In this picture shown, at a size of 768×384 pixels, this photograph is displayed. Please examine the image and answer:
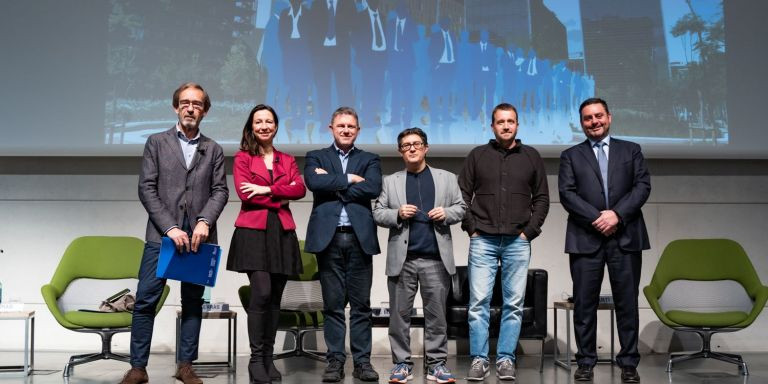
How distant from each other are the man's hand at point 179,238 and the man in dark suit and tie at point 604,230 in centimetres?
218

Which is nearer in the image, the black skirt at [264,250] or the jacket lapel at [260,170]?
the black skirt at [264,250]

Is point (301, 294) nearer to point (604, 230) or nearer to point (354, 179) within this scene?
point (354, 179)

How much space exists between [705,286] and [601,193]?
1.96 meters

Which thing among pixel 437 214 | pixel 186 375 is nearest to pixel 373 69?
pixel 437 214

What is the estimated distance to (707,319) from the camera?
5004mm

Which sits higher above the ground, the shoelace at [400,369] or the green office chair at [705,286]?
the green office chair at [705,286]

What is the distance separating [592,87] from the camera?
5.75 meters

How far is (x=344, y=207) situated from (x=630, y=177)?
170 centimetres

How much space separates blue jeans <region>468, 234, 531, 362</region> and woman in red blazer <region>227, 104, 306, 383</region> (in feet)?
3.39

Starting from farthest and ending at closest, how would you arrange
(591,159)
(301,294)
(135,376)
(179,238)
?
(301,294), (591,159), (135,376), (179,238)

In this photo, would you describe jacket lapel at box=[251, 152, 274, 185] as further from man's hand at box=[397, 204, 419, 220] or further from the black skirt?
man's hand at box=[397, 204, 419, 220]

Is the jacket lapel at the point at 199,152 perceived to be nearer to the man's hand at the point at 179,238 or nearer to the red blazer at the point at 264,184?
the red blazer at the point at 264,184

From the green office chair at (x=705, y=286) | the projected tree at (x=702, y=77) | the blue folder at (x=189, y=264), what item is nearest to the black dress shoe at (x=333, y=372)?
the blue folder at (x=189, y=264)

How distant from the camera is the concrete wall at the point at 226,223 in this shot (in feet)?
19.6
